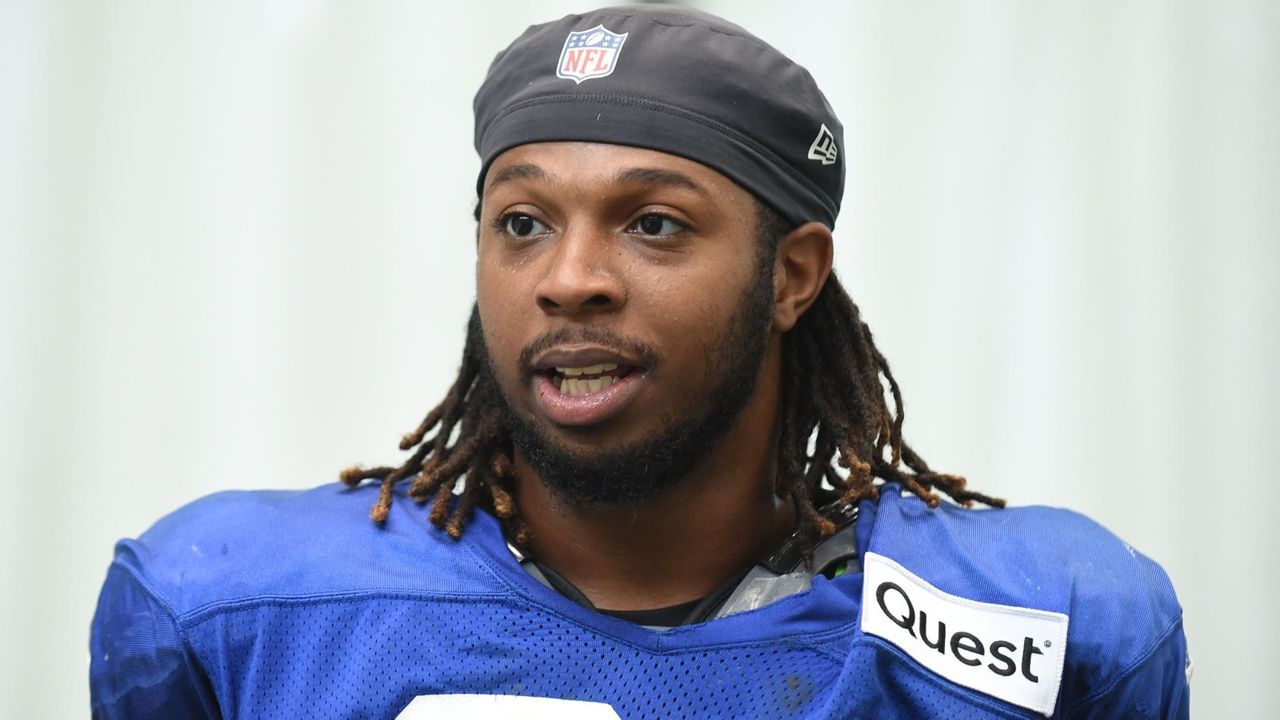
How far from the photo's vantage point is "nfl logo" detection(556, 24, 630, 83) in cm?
183

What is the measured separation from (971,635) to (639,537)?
0.47m

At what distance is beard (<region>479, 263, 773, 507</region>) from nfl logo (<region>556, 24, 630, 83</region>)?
348mm

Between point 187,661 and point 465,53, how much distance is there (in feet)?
4.88

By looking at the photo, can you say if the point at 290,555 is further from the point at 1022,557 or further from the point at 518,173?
the point at 1022,557

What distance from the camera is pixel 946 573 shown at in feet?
5.93

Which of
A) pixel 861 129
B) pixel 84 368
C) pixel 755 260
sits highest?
pixel 861 129

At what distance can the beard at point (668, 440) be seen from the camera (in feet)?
5.88

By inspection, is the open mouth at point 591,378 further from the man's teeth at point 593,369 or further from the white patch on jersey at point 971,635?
the white patch on jersey at point 971,635

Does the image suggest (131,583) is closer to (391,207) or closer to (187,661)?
(187,661)

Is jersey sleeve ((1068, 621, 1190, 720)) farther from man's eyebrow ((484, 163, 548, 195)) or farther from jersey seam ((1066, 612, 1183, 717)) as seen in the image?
man's eyebrow ((484, 163, 548, 195))

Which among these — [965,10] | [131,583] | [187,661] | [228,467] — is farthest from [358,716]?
[965,10]

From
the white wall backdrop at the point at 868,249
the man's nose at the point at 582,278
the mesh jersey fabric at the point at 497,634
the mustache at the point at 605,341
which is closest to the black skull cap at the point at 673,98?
the man's nose at the point at 582,278

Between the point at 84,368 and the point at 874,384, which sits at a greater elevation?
the point at 874,384

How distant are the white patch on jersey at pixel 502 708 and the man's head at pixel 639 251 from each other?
257 mm
